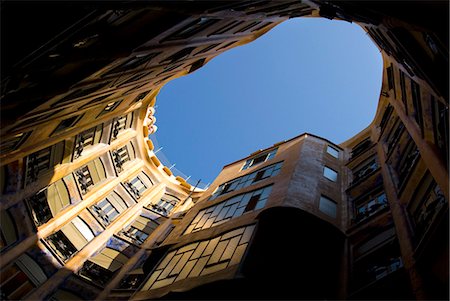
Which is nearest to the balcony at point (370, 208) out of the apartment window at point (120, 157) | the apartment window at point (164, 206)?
the apartment window at point (164, 206)

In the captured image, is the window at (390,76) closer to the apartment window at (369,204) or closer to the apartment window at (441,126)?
the apartment window at (369,204)

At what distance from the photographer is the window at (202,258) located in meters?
11.1

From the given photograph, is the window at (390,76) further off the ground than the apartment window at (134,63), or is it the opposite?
the window at (390,76)

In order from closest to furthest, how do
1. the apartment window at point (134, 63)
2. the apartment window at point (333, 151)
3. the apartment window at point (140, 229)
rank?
the apartment window at point (134, 63)
the apartment window at point (333, 151)
the apartment window at point (140, 229)

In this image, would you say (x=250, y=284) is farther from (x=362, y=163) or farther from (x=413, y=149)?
(x=362, y=163)

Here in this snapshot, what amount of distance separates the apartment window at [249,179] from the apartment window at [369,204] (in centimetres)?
506

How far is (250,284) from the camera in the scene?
977 centimetres

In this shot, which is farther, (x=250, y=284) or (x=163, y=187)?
(x=163, y=187)

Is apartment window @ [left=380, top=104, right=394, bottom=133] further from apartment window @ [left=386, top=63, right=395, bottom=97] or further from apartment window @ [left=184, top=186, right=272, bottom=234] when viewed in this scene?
apartment window @ [left=184, top=186, right=272, bottom=234]

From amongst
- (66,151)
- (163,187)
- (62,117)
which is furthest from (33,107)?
(163,187)

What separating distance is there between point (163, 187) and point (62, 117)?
15780mm

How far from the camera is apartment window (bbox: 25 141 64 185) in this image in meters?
17.3

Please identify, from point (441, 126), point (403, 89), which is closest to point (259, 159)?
point (403, 89)

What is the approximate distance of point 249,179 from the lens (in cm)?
2059
